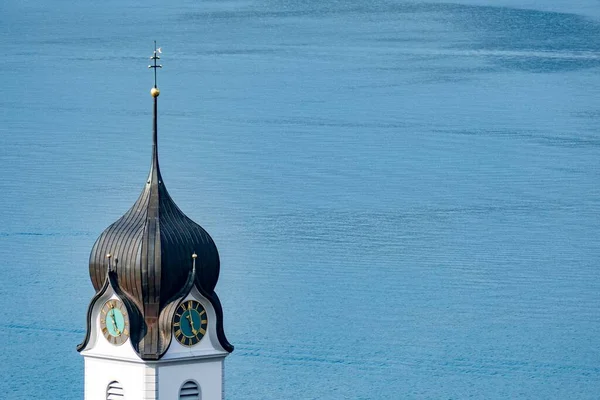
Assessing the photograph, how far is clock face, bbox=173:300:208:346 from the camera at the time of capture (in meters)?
14.0

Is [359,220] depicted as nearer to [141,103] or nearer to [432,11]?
[141,103]

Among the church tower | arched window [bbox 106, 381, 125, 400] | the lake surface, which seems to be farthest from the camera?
the lake surface

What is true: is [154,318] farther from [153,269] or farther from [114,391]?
[114,391]

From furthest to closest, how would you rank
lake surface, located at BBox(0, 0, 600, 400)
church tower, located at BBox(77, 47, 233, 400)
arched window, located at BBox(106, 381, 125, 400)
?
lake surface, located at BBox(0, 0, 600, 400), arched window, located at BBox(106, 381, 125, 400), church tower, located at BBox(77, 47, 233, 400)

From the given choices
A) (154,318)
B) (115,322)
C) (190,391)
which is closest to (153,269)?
(154,318)

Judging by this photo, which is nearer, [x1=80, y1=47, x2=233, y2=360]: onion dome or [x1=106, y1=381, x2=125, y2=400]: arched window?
[x1=80, y1=47, x2=233, y2=360]: onion dome

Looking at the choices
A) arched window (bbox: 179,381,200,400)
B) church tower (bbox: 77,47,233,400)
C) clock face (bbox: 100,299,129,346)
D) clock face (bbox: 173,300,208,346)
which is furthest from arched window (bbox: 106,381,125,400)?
clock face (bbox: 173,300,208,346)

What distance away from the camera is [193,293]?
46.2ft

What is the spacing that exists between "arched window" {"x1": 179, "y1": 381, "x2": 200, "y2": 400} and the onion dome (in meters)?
0.25

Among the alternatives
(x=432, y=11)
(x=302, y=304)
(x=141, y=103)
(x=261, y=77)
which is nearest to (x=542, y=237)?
(x=302, y=304)

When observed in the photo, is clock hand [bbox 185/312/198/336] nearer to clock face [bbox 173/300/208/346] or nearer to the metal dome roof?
clock face [bbox 173/300/208/346]

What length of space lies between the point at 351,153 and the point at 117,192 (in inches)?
218

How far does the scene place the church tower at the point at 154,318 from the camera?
14.0 metres

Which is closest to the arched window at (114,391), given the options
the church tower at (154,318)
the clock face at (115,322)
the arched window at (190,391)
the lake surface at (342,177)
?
the church tower at (154,318)
